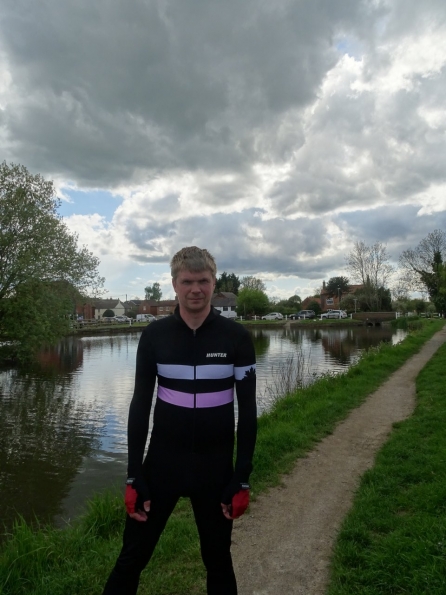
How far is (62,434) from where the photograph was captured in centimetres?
1146

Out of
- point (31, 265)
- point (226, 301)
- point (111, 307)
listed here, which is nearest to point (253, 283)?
point (226, 301)

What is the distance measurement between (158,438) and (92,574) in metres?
1.85

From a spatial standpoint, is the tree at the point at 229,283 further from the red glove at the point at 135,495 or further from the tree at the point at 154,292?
the red glove at the point at 135,495

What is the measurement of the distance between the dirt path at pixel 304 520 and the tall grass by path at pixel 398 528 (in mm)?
174

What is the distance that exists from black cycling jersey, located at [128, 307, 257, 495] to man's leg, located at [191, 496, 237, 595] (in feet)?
0.37

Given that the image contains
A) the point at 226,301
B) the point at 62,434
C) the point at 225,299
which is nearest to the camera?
the point at 62,434

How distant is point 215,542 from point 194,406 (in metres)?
0.75

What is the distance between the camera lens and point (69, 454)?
32.5 feet

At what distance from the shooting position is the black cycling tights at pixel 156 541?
7.72 feet

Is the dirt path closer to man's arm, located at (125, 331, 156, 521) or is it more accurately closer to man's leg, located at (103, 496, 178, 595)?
man's leg, located at (103, 496, 178, 595)

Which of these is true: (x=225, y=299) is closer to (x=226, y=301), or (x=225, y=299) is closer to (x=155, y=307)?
(x=226, y=301)

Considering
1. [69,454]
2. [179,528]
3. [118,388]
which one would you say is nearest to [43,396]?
[118,388]

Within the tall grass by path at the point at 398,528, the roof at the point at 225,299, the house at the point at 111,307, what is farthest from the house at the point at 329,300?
the tall grass by path at the point at 398,528

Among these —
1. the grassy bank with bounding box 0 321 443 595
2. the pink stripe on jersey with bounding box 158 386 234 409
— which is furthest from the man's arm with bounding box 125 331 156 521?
the grassy bank with bounding box 0 321 443 595
